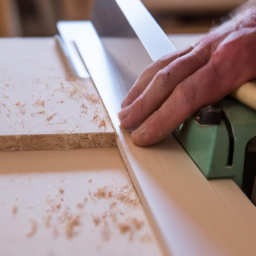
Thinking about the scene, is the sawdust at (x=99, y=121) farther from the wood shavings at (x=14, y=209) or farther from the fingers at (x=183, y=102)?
the wood shavings at (x=14, y=209)

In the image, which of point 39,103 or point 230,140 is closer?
point 230,140

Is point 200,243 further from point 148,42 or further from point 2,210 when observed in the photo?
point 148,42

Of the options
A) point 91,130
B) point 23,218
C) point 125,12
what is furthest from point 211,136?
point 125,12

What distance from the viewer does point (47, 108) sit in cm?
94

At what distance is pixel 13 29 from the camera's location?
257cm

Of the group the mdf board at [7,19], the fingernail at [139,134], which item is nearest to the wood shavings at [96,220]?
the fingernail at [139,134]

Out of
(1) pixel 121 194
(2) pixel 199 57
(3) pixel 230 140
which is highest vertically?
(2) pixel 199 57

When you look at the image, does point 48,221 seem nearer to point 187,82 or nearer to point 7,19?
point 187,82

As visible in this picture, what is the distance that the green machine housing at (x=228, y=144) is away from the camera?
2.35 ft

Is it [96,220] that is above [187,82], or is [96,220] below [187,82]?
below

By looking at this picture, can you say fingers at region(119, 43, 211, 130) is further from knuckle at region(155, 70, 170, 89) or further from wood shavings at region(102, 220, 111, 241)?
wood shavings at region(102, 220, 111, 241)

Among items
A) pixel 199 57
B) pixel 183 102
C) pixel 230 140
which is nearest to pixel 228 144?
pixel 230 140

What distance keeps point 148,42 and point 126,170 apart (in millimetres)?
443

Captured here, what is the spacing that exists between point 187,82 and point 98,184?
0.32 m
